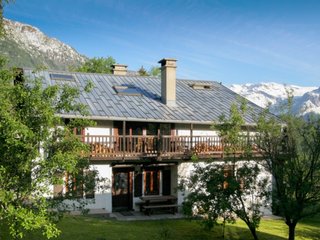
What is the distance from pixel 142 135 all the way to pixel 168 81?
4387 mm

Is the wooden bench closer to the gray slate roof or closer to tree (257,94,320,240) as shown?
the gray slate roof

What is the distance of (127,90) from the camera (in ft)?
82.1

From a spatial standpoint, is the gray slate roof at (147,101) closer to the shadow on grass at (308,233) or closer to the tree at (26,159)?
the shadow on grass at (308,233)

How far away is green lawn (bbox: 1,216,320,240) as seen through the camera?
51.2ft

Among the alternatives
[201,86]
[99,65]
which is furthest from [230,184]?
[99,65]

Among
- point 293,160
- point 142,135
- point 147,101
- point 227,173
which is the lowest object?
point 227,173

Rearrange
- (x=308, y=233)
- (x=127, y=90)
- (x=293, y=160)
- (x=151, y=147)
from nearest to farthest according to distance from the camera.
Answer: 1. (x=293, y=160)
2. (x=308, y=233)
3. (x=151, y=147)
4. (x=127, y=90)

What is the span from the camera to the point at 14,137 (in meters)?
7.90

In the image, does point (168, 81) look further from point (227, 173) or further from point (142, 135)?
point (227, 173)

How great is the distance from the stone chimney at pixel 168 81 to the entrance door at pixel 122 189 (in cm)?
532

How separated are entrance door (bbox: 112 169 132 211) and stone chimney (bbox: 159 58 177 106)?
17.4ft

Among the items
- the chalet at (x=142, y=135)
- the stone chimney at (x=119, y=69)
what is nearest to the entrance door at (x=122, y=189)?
the chalet at (x=142, y=135)

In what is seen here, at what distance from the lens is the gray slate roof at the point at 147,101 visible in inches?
856

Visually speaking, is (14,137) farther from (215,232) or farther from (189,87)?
(189,87)
